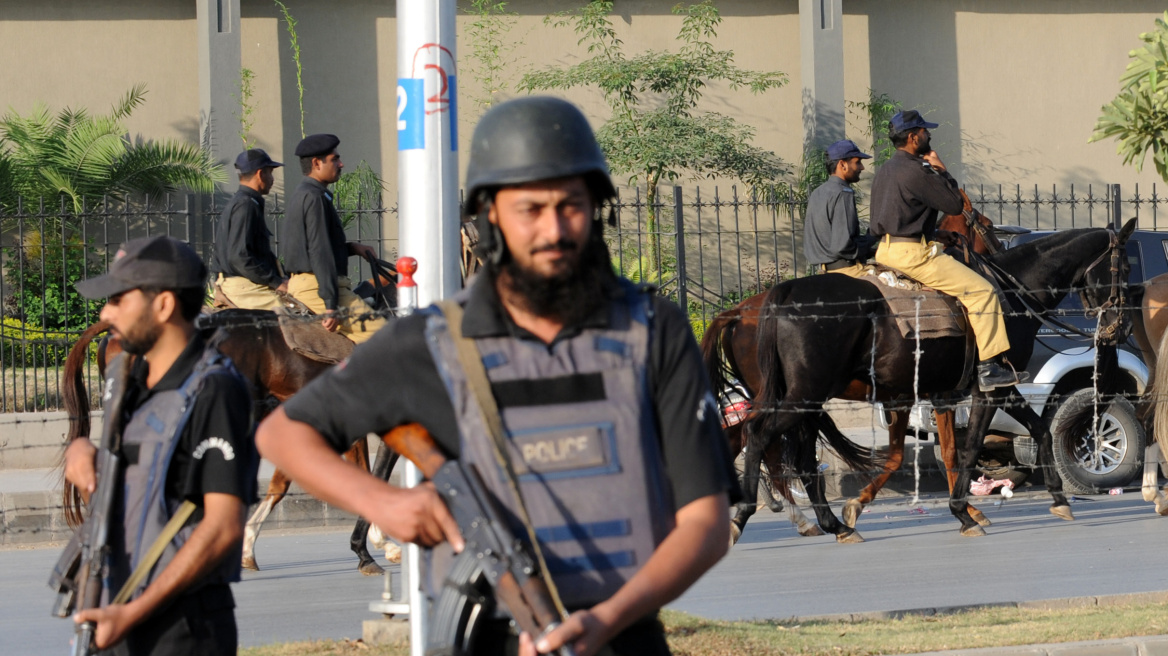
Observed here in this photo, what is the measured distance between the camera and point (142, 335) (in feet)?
12.1

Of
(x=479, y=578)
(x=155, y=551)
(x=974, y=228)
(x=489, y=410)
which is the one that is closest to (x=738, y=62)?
(x=974, y=228)

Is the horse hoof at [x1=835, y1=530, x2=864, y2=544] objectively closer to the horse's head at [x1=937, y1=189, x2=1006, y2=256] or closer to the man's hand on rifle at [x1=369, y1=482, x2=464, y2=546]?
the horse's head at [x1=937, y1=189, x2=1006, y2=256]

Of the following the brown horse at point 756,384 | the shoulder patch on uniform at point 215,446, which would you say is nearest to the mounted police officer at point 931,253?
the brown horse at point 756,384

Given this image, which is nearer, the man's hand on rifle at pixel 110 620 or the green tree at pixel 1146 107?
the man's hand on rifle at pixel 110 620

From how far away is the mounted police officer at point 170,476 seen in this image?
3422 mm

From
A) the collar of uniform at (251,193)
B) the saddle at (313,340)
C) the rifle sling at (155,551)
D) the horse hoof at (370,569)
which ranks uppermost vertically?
the collar of uniform at (251,193)

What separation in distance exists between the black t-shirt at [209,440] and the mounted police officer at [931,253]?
763 cm

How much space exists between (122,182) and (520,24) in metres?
6.41

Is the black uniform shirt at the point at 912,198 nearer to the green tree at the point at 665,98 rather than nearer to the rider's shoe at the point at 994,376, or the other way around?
the rider's shoe at the point at 994,376

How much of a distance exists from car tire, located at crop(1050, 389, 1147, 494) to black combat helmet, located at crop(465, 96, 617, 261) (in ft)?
33.3

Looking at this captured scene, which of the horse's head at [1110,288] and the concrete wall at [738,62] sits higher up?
the concrete wall at [738,62]

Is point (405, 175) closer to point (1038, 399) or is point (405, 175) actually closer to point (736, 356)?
point (736, 356)

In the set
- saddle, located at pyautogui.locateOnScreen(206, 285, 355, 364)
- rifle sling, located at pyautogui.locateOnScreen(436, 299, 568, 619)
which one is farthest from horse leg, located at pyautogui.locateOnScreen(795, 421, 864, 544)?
rifle sling, located at pyautogui.locateOnScreen(436, 299, 568, 619)

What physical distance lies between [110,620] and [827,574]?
21.1 feet
